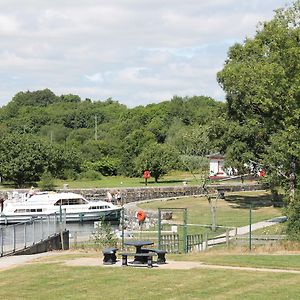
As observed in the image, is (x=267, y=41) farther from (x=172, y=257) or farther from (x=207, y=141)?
(x=172, y=257)

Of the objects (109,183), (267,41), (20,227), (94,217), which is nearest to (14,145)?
(109,183)

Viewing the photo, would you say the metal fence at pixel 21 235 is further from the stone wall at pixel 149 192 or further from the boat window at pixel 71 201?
the stone wall at pixel 149 192

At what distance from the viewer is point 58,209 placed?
60.8 meters

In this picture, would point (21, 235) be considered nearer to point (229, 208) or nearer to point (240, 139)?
point (229, 208)

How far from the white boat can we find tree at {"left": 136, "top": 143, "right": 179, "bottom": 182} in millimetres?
26761

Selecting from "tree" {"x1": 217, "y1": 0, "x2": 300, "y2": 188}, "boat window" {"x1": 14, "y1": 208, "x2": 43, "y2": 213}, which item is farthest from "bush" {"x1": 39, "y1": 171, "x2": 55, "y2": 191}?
"tree" {"x1": 217, "y1": 0, "x2": 300, "y2": 188}

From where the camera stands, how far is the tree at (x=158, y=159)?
88.6 m

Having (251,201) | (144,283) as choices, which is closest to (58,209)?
(251,201)

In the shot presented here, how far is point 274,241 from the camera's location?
30.7m

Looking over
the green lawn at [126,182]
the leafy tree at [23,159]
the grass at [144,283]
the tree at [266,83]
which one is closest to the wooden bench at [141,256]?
the grass at [144,283]

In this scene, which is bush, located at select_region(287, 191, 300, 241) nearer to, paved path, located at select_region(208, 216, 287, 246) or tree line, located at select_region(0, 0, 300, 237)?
tree line, located at select_region(0, 0, 300, 237)

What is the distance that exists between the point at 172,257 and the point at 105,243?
5554 millimetres

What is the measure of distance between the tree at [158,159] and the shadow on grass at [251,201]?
1571 cm

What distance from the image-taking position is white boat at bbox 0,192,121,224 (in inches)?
2387
